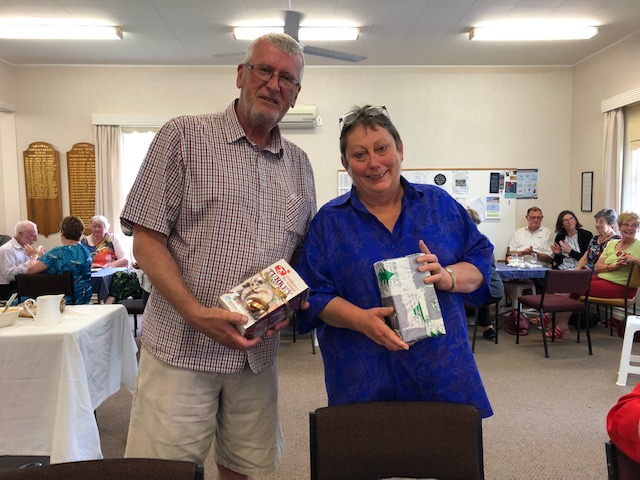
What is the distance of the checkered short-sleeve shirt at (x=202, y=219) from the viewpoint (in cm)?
126

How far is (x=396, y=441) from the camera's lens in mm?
1180

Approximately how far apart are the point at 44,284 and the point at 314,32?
12.2 ft

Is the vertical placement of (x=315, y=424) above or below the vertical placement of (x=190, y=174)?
below

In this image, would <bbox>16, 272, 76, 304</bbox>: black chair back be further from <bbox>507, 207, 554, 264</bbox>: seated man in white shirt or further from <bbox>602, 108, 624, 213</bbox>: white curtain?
<bbox>602, 108, 624, 213</bbox>: white curtain

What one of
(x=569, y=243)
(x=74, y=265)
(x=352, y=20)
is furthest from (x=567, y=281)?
(x=74, y=265)

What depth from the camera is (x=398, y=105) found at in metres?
6.62

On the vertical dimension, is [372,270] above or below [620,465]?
above

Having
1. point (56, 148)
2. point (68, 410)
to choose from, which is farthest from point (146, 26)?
point (68, 410)

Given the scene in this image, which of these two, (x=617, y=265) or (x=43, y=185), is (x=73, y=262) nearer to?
(x=43, y=185)

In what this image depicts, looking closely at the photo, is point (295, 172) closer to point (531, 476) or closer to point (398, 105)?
point (531, 476)

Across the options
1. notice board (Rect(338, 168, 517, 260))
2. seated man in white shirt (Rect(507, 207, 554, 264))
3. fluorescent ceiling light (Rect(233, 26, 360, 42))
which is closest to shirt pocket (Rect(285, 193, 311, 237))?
fluorescent ceiling light (Rect(233, 26, 360, 42))

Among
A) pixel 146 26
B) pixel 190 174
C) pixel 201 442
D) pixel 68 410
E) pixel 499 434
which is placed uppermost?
pixel 146 26

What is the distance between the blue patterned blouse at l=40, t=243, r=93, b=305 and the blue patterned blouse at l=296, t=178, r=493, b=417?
9.78 feet

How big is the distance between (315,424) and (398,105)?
606cm
